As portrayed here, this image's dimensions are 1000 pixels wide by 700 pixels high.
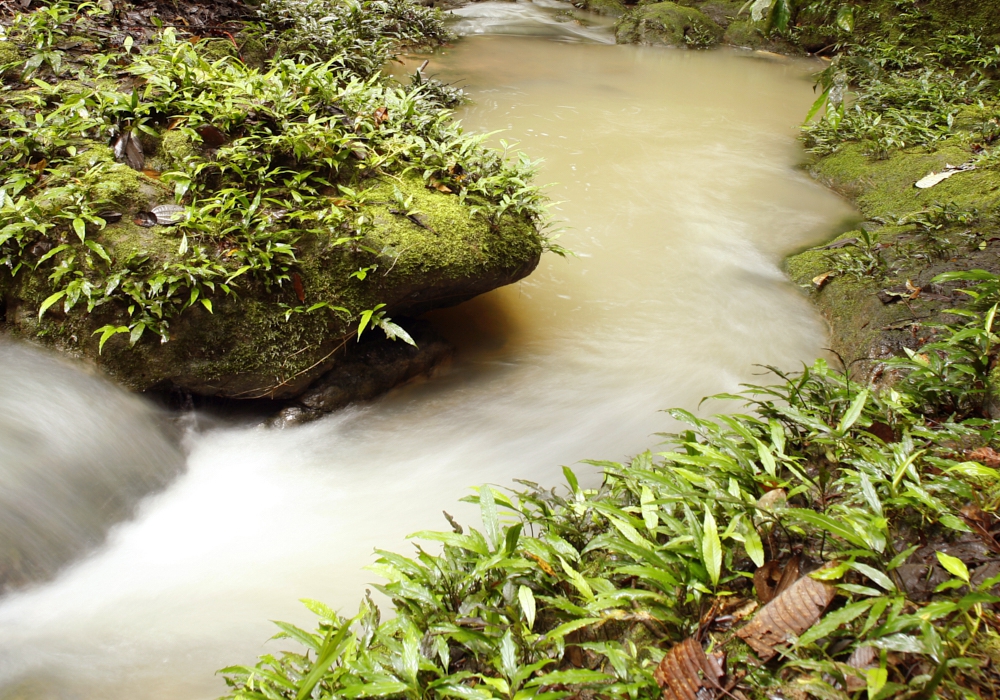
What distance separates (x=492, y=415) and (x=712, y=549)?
7.43ft

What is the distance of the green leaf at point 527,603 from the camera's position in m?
2.19

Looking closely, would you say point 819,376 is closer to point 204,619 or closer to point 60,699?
point 204,619

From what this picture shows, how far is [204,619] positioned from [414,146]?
3.27 metres

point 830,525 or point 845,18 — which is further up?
point 845,18

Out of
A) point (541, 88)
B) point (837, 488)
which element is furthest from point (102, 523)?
point (541, 88)

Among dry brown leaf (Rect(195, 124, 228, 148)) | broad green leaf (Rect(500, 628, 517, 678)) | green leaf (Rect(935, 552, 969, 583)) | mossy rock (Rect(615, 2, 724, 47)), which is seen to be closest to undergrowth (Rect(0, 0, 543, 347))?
dry brown leaf (Rect(195, 124, 228, 148))

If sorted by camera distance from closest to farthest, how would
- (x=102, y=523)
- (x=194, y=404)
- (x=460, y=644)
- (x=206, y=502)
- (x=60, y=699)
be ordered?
(x=460, y=644) → (x=60, y=699) → (x=102, y=523) → (x=206, y=502) → (x=194, y=404)

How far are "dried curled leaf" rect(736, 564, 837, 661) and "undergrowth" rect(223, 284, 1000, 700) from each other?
1.3 inches

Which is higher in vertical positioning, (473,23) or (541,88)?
(473,23)

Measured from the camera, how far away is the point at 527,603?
2223 mm

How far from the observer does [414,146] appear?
4605 millimetres

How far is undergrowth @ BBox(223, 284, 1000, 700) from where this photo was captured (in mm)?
1860

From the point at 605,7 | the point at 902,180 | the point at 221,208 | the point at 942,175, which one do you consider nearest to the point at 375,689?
the point at 221,208

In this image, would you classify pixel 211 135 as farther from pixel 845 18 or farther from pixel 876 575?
pixel 876 575
